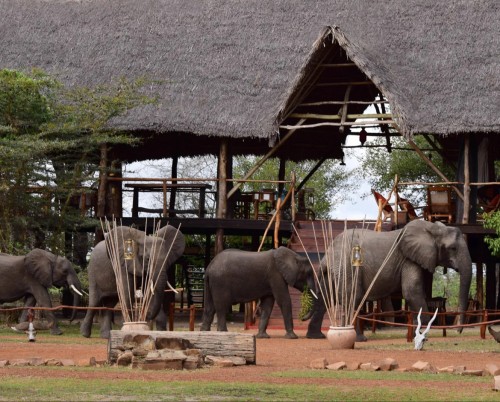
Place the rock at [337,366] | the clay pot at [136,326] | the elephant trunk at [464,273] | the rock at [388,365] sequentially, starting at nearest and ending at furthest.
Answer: the rock at [388,365] < the rock at [337,366] < the clay pot at [136,326] < the elephant trunk at [464,273]

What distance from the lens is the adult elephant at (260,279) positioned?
20.9 meters

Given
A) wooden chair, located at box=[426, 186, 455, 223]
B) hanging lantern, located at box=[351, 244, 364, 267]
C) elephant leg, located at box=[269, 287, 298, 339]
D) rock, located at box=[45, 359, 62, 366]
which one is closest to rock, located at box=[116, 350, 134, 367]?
rock, located at box=[45, 359, 62, 366]

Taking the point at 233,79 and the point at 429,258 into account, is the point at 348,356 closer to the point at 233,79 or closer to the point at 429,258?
the point at 429,258

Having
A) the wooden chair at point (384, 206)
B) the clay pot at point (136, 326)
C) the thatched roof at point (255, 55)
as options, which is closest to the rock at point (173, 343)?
the clay pot at point (136, 326)

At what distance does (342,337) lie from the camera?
1764 cm

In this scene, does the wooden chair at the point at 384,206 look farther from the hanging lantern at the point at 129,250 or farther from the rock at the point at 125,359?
the rock at the point at 125,359

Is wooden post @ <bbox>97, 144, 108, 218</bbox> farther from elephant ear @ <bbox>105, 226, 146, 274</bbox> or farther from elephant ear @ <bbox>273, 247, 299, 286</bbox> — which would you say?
elephant ear @ <bbox>273, 247, 299, 286</bbox>

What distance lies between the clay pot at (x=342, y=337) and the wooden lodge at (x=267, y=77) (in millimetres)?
6877

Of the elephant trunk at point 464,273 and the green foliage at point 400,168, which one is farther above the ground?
the green foliage at point 400,168

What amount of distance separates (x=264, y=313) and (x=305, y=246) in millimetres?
3070

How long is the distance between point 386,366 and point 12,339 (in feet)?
22.9

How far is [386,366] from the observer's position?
14.1 m

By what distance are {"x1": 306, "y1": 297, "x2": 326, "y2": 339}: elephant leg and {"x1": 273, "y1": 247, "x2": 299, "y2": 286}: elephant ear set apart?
51 centimetres

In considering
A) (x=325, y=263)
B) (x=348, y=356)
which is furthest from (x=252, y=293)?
(x=348, y=356)
